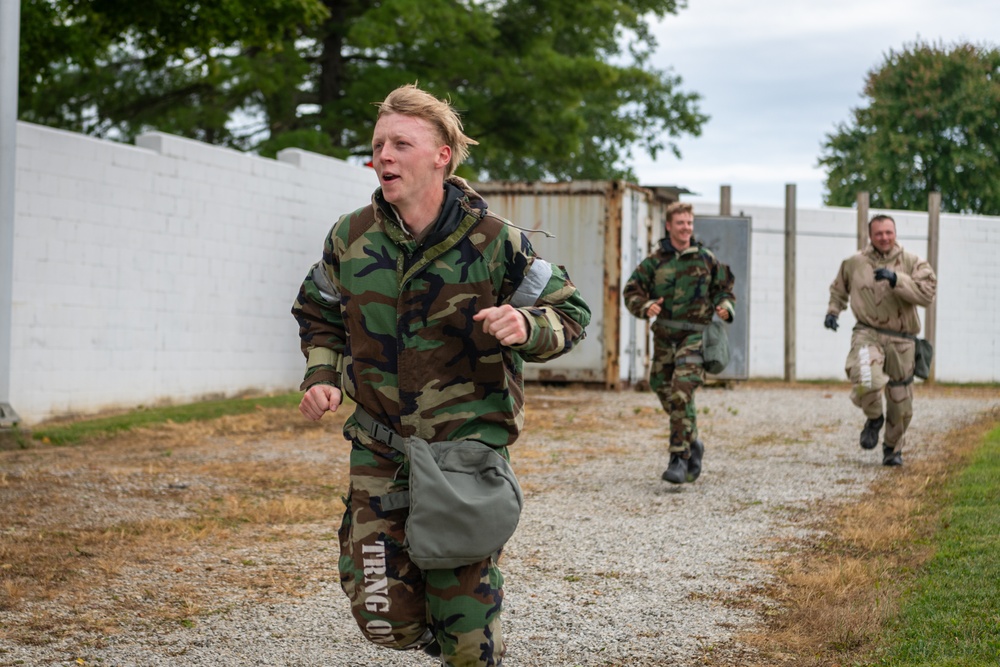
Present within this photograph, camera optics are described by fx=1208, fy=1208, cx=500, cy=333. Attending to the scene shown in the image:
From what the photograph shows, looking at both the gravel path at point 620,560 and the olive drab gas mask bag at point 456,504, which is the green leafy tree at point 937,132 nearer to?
the gravel path at point 620,560

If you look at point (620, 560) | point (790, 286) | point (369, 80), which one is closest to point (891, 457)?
point (620, 560)

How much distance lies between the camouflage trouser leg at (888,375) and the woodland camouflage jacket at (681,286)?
155cm

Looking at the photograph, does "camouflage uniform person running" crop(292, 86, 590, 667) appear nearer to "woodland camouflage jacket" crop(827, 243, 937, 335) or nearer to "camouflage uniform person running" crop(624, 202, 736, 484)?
"camouflage uniform person running" crop(624, 202, 736, 484)

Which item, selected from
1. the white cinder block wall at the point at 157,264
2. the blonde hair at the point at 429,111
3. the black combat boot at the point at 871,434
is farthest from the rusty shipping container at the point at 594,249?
the blonde hair at the point at 429,111

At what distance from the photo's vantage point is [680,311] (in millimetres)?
8812

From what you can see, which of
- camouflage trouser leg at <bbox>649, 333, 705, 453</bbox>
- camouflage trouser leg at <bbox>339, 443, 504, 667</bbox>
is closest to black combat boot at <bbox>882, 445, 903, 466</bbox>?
camouflage trouser leg at <bbox>649, 333, 705, 453</bbox>

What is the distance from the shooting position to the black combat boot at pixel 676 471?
8758mm

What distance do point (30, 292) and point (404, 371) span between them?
8988mm

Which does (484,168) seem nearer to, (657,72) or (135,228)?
(657,72)

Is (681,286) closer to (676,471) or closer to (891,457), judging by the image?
(676,471)

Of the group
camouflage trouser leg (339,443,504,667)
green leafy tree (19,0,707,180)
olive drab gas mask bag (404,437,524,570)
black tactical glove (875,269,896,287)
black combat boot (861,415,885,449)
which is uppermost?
green leafy tree (19,0,707,180)

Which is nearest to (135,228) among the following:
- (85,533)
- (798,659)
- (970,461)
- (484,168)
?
(85,533)

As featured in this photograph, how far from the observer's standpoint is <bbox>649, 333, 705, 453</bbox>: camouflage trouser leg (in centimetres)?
868

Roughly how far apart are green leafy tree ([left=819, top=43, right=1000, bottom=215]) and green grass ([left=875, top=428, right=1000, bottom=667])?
27066mm
